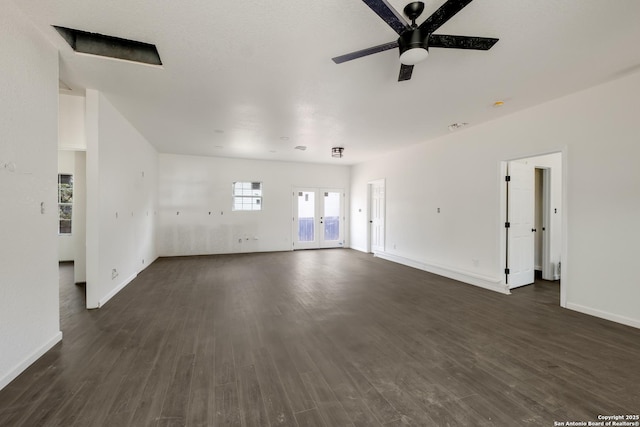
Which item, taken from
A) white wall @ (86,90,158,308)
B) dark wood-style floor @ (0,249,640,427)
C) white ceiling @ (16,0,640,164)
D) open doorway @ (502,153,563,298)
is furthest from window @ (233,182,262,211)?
open doorway @ (502,153,563,298)

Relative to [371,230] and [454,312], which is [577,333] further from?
[371,230]

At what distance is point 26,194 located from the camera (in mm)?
Answer: 2197

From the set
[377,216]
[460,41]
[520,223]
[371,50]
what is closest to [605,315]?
[520,223]

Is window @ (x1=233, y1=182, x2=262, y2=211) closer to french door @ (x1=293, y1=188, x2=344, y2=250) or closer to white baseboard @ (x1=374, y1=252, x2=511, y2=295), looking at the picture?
french door @ (x1=293, y1=188, x2=344, y2=250)

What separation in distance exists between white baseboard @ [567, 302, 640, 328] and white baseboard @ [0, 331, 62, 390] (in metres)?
5.81

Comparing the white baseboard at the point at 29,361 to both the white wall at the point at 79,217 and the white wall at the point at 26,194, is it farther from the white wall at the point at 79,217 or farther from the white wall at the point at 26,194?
the white wall at the point at 79,217

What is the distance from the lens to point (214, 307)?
3.59 metres

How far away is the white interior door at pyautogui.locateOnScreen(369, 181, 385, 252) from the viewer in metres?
7.46

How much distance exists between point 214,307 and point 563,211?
488 cm

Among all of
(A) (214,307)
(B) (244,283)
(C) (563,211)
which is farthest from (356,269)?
(C) (563,211)

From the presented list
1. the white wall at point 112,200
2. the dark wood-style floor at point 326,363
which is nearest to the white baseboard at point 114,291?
the white wall at point 112,200

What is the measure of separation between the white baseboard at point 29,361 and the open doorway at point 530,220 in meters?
5.86

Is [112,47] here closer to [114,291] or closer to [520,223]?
[114,291]

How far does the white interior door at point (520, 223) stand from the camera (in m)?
4.41
